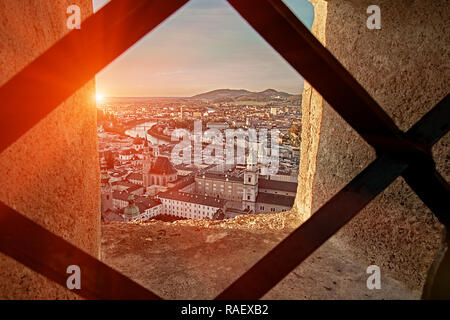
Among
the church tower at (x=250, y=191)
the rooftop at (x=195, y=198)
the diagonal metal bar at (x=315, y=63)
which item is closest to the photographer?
the diagonal metal bar at (x=315, y=63)

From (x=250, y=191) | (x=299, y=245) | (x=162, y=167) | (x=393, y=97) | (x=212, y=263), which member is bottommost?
(x=212, y=263)

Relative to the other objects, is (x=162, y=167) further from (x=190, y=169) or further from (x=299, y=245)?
(x=299, y=245)

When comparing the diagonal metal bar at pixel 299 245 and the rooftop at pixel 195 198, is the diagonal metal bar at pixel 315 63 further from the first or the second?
the rooftop at pixel 195 198

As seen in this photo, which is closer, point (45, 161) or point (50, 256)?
point (50, 256)

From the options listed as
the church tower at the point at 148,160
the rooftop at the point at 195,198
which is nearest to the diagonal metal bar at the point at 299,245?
the rooftop at the point at 195,198

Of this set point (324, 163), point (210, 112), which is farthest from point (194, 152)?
point (324, 163)

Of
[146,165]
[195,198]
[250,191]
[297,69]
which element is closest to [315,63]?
[297,69]
